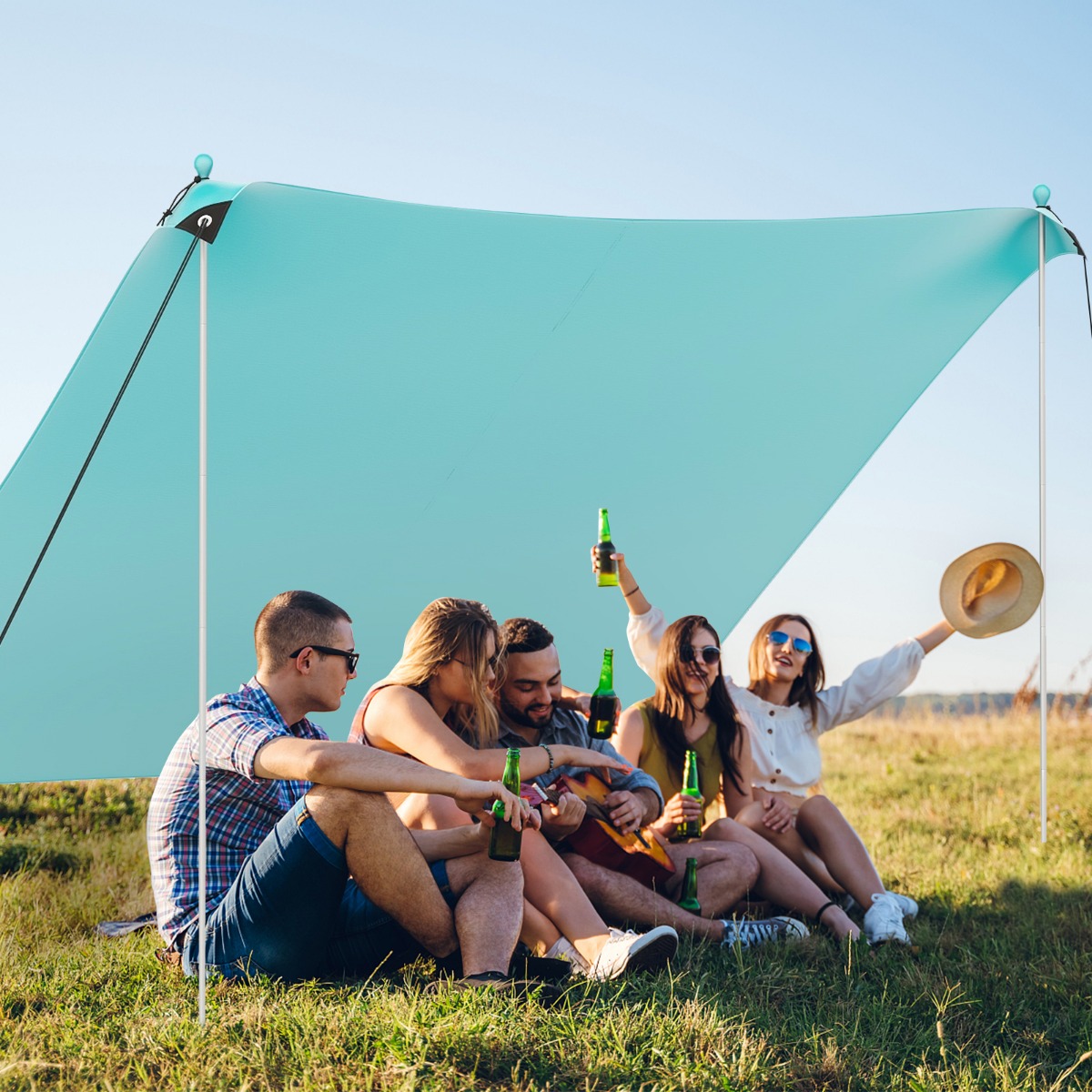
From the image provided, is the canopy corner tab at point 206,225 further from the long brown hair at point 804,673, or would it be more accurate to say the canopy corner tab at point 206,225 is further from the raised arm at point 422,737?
the long brown hair at point 804,673

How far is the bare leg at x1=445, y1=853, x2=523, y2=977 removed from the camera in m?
2.50

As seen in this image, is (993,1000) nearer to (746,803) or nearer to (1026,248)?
(746,803)

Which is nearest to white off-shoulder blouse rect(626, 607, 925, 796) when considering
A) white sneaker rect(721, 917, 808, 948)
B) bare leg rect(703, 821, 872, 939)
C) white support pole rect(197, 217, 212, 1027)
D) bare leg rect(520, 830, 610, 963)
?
bare leg rect(703, 821, 872, 939)

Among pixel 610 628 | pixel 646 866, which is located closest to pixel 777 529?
pixel 610 628

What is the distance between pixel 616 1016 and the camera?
228 centimetres

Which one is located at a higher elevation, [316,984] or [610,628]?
[610,628]

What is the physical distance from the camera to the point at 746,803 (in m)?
3.82

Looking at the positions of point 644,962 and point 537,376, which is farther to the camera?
point 537,376

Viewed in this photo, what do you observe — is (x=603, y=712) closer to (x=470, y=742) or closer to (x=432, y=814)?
(x=470, y=742)

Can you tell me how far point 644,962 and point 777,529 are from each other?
97.0 inches

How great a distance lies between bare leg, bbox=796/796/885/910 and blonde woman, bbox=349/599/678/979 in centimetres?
111

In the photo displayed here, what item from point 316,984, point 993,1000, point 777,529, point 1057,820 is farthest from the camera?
point 1057,820

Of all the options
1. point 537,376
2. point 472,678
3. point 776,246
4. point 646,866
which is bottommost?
point 646,866

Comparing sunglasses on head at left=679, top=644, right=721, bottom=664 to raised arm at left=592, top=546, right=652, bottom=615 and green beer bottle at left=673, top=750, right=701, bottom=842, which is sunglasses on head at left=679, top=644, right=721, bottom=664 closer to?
green beer bottle at left=673, top=750, right=701, bottom=842
